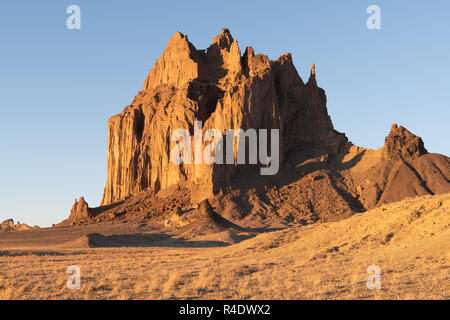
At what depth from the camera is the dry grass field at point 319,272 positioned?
15.3 meters

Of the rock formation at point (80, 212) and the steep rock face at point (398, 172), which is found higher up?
the steep rock face at point (398, 172)

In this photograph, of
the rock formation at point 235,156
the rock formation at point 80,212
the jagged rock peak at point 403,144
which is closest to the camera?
the rock formation at point 235,156

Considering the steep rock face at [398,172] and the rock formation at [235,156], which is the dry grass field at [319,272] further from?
the steep rock face at [398,172]

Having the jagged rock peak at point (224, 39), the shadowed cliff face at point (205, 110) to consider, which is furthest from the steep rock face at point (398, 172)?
the jagged rock peak at point (224, 39)


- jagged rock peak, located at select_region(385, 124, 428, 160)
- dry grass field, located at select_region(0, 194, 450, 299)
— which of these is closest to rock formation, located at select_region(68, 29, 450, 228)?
jagged rock peak, located at select_region(385, 124, 428, 160)

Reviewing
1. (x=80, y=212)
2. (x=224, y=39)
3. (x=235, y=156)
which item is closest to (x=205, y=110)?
(x=235, y=156)

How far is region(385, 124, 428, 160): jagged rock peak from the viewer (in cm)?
8106

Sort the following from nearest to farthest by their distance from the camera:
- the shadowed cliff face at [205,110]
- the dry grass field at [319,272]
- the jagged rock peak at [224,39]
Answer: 1. the dry grass field at [319,272]
2. the shadowed cliff face at [205,110]
3. the jagged rock peak at [224,39]

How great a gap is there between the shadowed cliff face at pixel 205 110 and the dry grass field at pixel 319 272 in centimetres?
5093

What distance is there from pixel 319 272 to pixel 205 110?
72.6 meters

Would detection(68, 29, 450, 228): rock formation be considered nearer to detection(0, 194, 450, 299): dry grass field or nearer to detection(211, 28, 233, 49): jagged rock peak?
detection(211, 28, 233, 49): jagged rock peak

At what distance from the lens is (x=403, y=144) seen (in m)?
82.3

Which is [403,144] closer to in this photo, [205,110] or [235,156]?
[235,156]
